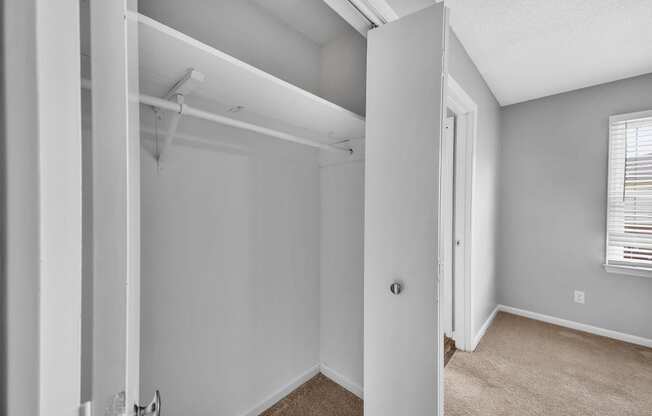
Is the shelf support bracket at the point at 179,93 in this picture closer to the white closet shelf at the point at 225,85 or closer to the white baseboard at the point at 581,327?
the white closet shelf at the point at 225,85

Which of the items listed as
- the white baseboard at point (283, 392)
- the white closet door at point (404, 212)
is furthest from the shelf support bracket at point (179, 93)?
the white baseboard at point (283, 392)

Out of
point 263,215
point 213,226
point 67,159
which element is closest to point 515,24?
point 263,215

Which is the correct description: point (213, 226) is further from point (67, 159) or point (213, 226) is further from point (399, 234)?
point (67, 159)

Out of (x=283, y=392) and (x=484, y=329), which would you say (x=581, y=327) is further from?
(x=283, y=392)

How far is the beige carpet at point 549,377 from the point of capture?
5.14 ft

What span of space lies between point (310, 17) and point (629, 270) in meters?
3.39

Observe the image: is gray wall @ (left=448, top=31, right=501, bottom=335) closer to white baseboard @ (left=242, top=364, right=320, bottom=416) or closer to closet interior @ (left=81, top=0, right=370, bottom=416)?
closet interior @ (left=81, top=0, right=370, bottom=416)

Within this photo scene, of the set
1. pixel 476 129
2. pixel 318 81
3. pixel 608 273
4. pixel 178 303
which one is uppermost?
pixel 318 81

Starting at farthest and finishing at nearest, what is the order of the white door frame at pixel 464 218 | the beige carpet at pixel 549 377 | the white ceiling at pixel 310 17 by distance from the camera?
the white door frame at pixel 464 218, the beige carpet at pixel 549 377, the white ceiling at pixel 310 17

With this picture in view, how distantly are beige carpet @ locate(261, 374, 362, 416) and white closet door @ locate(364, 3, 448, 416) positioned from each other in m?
0.38

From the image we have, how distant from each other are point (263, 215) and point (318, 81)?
1.02 meters

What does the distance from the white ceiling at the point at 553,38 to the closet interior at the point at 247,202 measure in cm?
66

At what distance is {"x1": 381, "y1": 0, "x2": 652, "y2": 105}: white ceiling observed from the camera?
148cm

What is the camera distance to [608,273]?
7.84 ft
